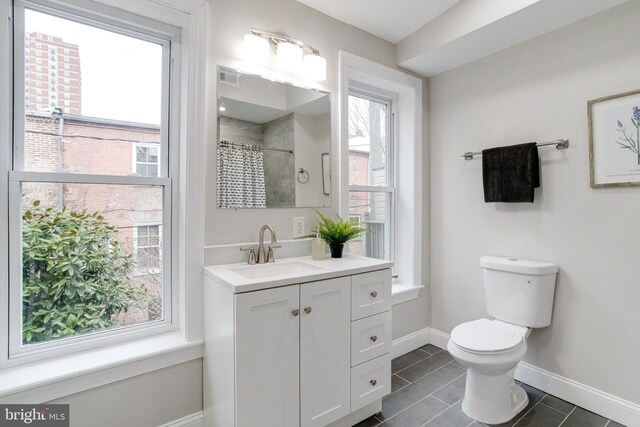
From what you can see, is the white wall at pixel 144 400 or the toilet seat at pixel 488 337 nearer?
the white wall at pixel 144 400

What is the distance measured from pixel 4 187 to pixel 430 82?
2825 millimetres

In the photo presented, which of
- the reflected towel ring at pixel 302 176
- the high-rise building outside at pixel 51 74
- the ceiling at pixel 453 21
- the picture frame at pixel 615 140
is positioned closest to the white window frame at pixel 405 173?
the ceiling at pixel 453 21

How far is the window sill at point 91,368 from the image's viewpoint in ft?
4.08

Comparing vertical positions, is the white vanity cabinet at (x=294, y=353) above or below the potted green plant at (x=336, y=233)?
below

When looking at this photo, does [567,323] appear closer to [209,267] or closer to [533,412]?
[533,412]

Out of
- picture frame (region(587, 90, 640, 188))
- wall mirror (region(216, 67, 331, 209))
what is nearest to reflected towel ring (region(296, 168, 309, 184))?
wall mirror (region(216, 67, 331, 209))

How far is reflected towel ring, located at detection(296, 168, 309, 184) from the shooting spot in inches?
79.7

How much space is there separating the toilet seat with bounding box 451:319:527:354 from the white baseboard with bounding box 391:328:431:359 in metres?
0.70

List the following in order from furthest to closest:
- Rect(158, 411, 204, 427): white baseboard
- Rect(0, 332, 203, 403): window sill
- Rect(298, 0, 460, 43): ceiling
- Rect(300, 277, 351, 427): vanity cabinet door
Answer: Rect(298, 0, 460, 43): ceiling < Rect(158, 411, 204, 427): white baseboard < Rect(300, 277, 351, 427): vanity cabinet door < Rect(0, 332, 203, 403): window sill

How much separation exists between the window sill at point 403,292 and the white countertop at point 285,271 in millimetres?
733

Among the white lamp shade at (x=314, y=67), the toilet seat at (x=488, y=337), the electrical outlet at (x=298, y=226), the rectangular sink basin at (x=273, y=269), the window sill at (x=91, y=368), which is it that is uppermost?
the white lamp shade at (x=314, y=67)

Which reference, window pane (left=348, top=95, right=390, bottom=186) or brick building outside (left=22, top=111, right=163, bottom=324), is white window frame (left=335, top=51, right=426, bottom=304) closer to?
window pane (left=348, top=95, right=390, bottom=186)

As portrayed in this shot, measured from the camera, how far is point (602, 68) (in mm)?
1827

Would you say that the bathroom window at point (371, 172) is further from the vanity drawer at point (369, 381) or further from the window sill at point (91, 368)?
the window sill at point (91, 368)
